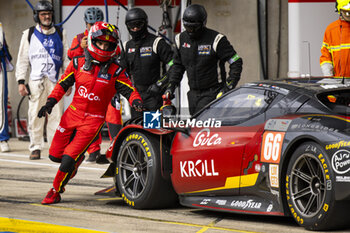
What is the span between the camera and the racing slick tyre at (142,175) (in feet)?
26.5

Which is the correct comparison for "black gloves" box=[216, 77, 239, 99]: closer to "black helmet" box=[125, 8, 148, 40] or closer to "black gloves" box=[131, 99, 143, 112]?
"black gloves" box=[131, 99, 143, 112]

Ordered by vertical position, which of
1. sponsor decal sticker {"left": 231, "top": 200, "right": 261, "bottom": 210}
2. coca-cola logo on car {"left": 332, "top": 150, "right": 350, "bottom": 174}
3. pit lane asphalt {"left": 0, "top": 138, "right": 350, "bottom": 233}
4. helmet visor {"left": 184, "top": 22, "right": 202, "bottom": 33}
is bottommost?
pit lane asphalt {"left": 0, "top": 138, "right": 350, "bottom": 233}

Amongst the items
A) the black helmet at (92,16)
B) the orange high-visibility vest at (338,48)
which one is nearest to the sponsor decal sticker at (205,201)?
the orange high-visibility vest at (338,48)

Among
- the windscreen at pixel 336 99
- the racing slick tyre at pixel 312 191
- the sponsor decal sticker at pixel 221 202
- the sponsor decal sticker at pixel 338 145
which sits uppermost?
the windscreen at pixel 336 99

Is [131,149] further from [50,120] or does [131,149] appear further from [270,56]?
[270,56]

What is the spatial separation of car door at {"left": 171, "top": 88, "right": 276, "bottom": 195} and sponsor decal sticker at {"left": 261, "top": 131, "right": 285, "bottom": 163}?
123 millimetres

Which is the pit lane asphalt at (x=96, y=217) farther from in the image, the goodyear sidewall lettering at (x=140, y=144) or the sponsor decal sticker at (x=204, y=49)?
the sponsor decal sticker at (x=204, y=49)

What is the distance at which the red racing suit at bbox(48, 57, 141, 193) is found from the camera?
8.86 m

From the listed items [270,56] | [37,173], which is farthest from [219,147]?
[270,56]

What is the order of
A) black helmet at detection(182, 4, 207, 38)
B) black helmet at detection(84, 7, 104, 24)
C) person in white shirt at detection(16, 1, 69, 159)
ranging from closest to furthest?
black helmet at detection(182, 4, 207, 38)
black helmet at detection(84, 7, 104, 24)
person in white shirt at detection(16, 1, 69, 159)

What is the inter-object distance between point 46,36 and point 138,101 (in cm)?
526

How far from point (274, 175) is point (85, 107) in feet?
8.76

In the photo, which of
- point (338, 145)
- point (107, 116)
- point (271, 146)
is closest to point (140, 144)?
point (271, 146)

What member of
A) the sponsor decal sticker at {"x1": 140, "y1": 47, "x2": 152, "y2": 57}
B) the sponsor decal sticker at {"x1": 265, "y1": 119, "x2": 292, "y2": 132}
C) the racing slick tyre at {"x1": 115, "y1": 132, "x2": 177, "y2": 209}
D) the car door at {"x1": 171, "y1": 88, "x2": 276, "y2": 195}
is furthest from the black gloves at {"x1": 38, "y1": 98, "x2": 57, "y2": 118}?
the sponsor decal sticker at {"x1": 265, "y1": 119, "x2": 292, "y2": 132}
